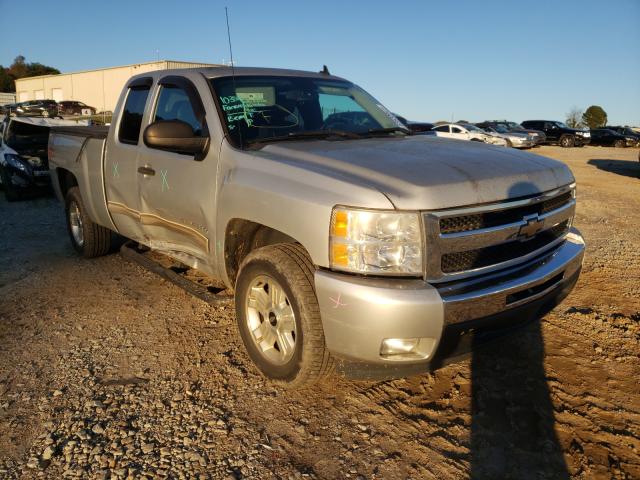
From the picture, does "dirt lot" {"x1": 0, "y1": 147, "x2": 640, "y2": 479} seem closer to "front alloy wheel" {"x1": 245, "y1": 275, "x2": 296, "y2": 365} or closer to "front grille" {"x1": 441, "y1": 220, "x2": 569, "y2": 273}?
"front alloy wheel" {"x1": 245, "y1": 275, "x2": 296, "y2": 365}

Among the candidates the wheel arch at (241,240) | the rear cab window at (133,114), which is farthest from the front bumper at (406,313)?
the rear cab window at (133,114)

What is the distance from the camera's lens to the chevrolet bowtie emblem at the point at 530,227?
2.75 m

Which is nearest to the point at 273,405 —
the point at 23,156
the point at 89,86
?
the point at 23,156

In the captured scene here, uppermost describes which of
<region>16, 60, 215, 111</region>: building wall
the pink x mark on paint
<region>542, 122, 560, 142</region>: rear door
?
<region>16, 60, 215, 111</region>: building wall

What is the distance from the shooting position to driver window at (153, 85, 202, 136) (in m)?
3.71

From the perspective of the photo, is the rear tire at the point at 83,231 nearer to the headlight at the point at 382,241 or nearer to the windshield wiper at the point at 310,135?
the windshield wiper at the point at 310,135

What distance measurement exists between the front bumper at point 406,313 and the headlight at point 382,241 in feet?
0.22

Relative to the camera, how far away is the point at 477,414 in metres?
2.83

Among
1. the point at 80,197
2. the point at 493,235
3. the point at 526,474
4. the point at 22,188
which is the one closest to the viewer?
the point at 526,474

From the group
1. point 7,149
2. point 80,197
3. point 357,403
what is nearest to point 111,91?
point 7,149

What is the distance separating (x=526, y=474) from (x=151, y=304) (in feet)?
10.7

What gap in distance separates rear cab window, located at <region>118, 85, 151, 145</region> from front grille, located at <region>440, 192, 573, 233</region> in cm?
287

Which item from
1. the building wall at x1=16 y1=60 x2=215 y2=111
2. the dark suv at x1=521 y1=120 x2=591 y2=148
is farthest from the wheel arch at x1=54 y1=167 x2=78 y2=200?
the building wall at x1=16 y1=60 x2=215 y2=111

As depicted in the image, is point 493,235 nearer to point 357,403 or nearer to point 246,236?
point 357,403
